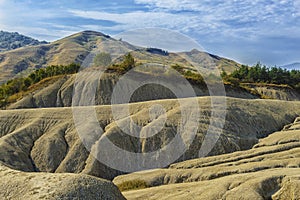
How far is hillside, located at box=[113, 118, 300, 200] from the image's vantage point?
36.7 m

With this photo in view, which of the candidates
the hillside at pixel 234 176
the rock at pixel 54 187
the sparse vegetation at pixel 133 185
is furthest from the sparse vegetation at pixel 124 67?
the rock at pixel 54 187

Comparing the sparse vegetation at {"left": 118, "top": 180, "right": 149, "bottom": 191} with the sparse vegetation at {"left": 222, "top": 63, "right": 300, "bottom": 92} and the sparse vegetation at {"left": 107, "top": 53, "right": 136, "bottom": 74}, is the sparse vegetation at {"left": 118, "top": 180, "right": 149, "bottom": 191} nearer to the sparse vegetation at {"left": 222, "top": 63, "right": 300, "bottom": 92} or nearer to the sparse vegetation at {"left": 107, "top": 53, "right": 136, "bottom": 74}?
the sparse vegetation at {"left": 107, "top": 53, "right": 136, "bottom": 74}

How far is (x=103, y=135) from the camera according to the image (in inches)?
2270

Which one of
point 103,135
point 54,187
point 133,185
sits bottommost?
point 133,185

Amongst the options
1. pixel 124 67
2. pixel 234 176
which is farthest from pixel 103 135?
pixel 124 67

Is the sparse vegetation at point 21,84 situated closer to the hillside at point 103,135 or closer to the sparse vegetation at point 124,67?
the sparse vegetation at point 124,67

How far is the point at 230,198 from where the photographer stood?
117 ft

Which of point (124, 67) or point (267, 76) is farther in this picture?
point (267, 76)

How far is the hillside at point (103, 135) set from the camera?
54.6 metres

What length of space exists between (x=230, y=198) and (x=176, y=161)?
59.1 feet

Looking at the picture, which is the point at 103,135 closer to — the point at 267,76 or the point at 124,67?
the point at 124,67

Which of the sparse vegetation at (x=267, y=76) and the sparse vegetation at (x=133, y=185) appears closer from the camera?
the sparse vegetation at (x=133, y=185)

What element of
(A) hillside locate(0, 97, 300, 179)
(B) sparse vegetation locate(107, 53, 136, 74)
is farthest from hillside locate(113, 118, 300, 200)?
(B) sparse vegetation locate(107, 53, 136, 74)

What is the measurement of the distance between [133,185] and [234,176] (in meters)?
12.5
